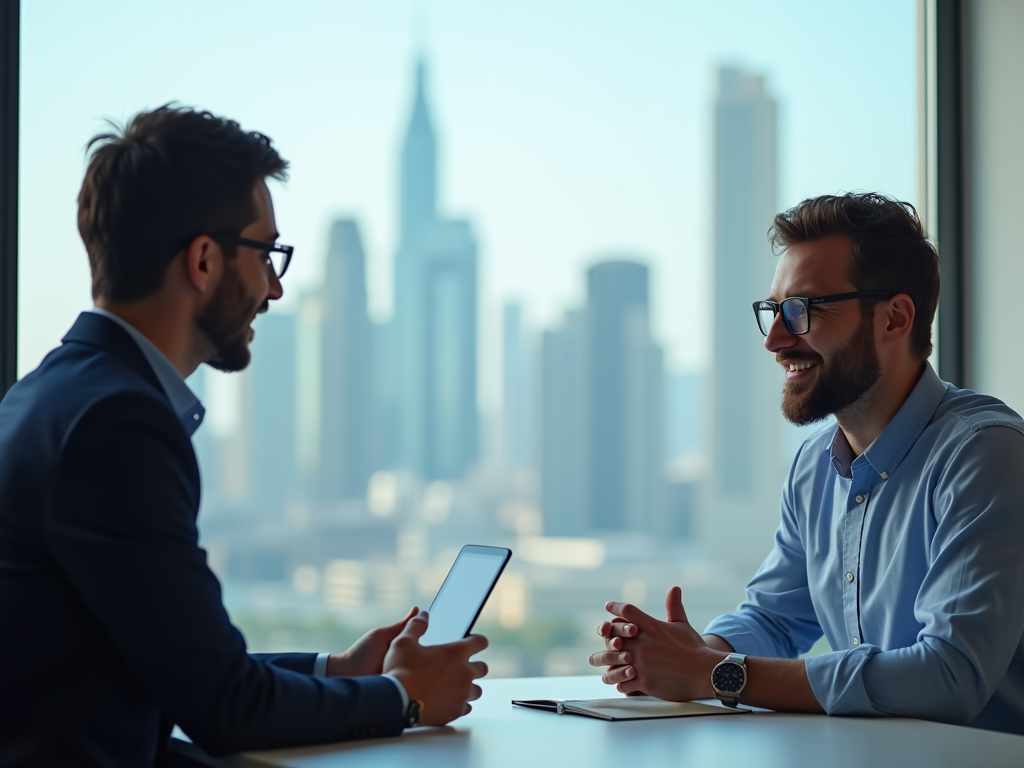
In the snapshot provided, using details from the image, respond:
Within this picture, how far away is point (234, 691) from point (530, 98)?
373cm

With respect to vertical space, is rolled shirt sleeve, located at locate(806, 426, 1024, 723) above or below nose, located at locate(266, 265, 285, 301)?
below

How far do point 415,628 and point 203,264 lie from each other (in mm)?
655

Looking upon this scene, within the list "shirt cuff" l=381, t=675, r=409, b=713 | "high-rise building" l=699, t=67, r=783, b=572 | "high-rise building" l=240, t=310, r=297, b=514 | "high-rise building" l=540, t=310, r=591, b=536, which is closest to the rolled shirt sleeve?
"shirt cuff" l=381, t=675, r=409, b=713

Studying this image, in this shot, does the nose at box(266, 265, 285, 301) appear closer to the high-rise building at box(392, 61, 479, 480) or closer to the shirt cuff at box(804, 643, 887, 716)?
the shirt cuff at box(804, 643, 887, 716)

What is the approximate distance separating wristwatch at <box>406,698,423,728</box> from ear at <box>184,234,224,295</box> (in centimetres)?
69

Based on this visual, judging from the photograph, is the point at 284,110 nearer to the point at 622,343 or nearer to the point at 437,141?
the point at 437,141

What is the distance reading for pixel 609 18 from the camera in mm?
4324

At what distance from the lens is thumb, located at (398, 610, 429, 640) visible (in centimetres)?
163

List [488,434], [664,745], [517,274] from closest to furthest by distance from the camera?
[664,745] → [488,434] → [517,274]

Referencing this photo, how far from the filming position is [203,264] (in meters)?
1.58

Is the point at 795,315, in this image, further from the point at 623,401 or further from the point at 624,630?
the point at 623,401

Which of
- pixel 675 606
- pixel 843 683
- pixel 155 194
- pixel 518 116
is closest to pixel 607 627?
pixel 675 606

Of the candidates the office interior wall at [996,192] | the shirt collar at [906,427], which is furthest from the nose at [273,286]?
the office interior wall at [996,192]

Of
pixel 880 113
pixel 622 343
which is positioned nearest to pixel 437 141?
pixel 622 343
